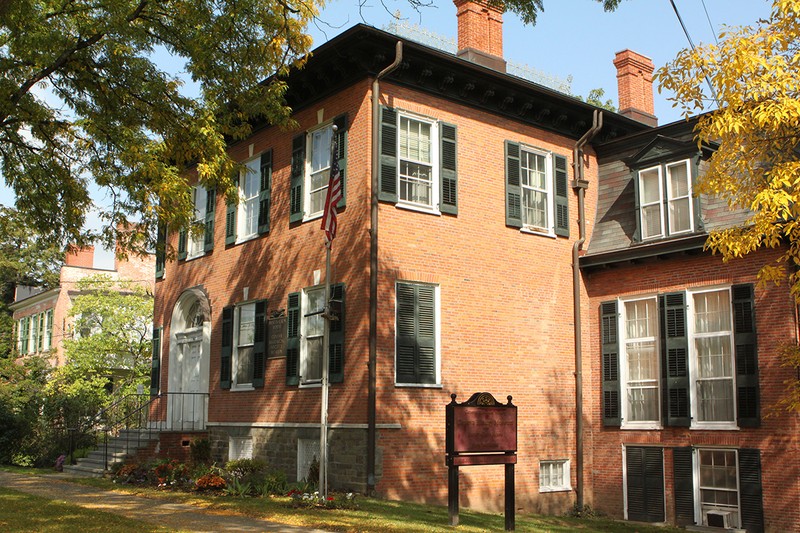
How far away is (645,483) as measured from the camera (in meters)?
19.2

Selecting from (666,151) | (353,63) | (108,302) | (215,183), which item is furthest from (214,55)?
(108,302)

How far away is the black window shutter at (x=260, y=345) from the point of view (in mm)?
20109

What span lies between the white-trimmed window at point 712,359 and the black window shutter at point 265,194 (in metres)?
9.88

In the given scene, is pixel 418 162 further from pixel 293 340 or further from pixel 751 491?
pixel 751 491

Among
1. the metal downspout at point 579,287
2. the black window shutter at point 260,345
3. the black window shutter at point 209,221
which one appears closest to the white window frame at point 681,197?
the metal downspout at point 579,287

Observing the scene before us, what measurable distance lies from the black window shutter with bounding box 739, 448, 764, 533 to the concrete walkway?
381 inches

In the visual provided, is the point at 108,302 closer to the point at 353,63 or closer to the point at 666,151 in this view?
the point at 353,63

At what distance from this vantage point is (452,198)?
61.1ft

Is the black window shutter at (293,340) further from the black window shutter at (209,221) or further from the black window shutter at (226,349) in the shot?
the black window shutter at (209,221)

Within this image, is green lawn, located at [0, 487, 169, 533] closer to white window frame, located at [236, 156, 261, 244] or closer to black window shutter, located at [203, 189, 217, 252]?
white window frame, located at [236, 156, 261, 244]

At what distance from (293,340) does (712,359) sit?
9.01 metres

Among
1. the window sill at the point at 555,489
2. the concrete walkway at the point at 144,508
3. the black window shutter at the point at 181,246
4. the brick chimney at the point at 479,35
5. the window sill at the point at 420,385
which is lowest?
the window sill at the point at 555,489

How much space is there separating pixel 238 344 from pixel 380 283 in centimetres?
571

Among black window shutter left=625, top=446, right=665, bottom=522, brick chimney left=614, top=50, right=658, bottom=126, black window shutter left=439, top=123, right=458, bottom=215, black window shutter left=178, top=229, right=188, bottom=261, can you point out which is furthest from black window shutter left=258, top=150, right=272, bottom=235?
brick chimney left=614, top=50, right=658, bottom=126
